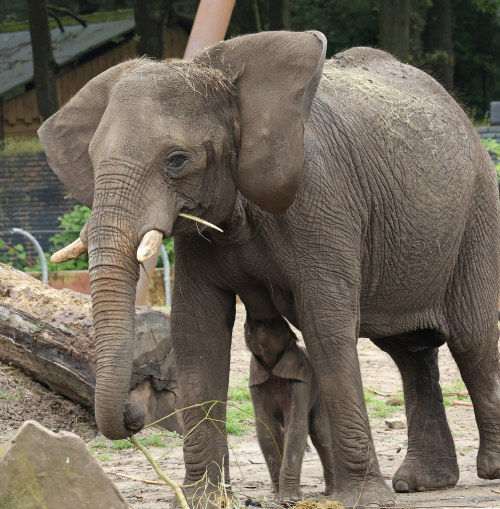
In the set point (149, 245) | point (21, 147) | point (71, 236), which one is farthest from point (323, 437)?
point (21, 147)

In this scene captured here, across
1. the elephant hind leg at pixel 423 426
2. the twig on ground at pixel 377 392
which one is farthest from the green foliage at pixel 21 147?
the elephant hind leg at pixel 423 426

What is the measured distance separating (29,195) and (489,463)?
16850 millimetres

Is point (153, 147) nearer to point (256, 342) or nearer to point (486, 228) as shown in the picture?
point (256, 342)

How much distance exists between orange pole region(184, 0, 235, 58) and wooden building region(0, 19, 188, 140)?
761 inches

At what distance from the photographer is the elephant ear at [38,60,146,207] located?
6.80 meters

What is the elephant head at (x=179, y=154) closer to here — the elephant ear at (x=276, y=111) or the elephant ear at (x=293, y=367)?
the elephant ear at (x=276, y=111)

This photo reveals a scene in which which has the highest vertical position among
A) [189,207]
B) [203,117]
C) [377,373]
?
[203,117]

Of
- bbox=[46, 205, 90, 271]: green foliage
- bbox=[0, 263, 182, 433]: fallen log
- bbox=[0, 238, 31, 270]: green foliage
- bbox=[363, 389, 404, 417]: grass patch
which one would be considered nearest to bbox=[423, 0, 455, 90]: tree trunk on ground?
bbox=[46, 205, 90, 271]: green foliage

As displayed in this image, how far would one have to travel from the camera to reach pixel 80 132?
6.93 m

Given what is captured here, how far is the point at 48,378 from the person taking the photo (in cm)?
980

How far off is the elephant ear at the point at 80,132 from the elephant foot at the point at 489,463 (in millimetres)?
3235

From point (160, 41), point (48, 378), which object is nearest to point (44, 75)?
point (160, 41)

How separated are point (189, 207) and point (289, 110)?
2.31 ft

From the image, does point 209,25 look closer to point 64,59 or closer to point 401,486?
point 401,486
